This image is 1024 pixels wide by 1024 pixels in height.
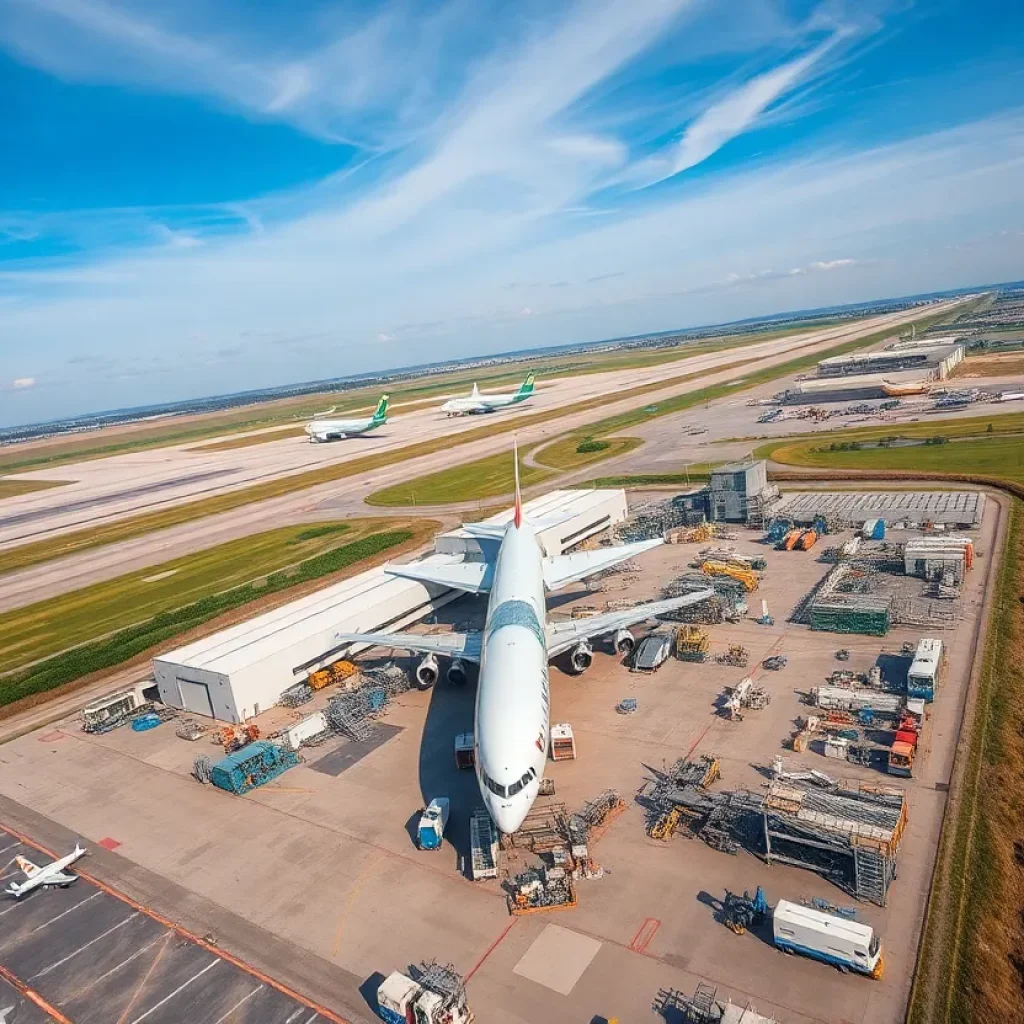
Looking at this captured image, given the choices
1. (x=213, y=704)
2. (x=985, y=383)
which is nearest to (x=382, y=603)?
(x=213, y=704)

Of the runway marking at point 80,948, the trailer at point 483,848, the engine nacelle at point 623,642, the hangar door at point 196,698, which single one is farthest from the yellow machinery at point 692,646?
the runway marking at point 80,948

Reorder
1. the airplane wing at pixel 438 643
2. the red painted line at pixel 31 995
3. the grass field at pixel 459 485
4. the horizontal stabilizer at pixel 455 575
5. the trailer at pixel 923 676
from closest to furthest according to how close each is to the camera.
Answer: the red painted line at pixel 31 995, the trailer at pixel 923 676, the airplane wing at pixel 438 643, the horizontal stabilizer at pixel 455 575, the grass field at pixel 459 485

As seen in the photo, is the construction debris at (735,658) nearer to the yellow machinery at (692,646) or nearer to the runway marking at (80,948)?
the yellow machinery at (692,646)

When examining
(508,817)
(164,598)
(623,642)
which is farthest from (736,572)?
(164,598)

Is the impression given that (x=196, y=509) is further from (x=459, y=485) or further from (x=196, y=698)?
(x=196, y=698)

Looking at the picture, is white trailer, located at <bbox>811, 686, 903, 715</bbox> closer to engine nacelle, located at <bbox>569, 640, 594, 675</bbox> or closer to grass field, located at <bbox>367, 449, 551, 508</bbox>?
engine nacelle, located at <bbox>569, 640, 594, 675</bbox>

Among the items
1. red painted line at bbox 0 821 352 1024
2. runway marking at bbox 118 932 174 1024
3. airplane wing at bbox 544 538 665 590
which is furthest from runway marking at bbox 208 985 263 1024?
airplane wing at bbox 544 538 665 590

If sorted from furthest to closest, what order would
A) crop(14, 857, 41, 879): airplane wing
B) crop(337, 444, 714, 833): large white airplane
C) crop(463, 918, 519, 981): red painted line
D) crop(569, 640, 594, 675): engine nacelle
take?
crop(569, 640, 594, 675): engine nacelle < crop(14, 857, 41, 879): airplane wing < crop(337, 444, 714, 833): large white airplane < crop(463, 918, 519, 981): red painted line
